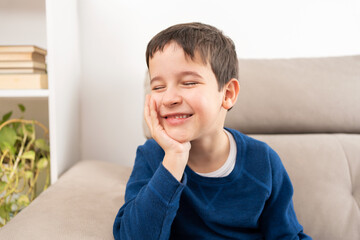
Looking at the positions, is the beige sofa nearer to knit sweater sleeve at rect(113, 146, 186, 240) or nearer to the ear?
knit sweater sleeve at rect(113, 146, 186, 240)

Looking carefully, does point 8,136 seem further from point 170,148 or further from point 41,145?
point 170,148

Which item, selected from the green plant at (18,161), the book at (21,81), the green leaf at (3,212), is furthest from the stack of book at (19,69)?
the green leaf at (3,212)

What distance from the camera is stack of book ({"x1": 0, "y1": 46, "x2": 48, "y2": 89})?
115cm

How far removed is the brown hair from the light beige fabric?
1.41ft

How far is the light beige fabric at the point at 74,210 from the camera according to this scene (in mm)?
731

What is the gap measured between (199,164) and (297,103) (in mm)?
504

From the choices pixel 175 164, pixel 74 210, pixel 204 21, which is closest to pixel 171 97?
pixel 175 164

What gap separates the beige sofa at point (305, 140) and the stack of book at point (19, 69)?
360mm

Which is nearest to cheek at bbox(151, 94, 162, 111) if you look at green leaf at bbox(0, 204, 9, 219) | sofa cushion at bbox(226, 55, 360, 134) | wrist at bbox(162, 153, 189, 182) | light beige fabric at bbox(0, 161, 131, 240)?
wrist at bbox(162, 153, 189, 182)

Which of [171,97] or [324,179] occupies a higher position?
[171,97]

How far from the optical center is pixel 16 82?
116 centimetres

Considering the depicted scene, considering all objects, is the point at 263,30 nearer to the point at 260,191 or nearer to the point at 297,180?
the point at 297,180

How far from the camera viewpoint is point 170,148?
2.33 ft

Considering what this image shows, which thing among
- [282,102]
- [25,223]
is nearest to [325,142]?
[282,102]
